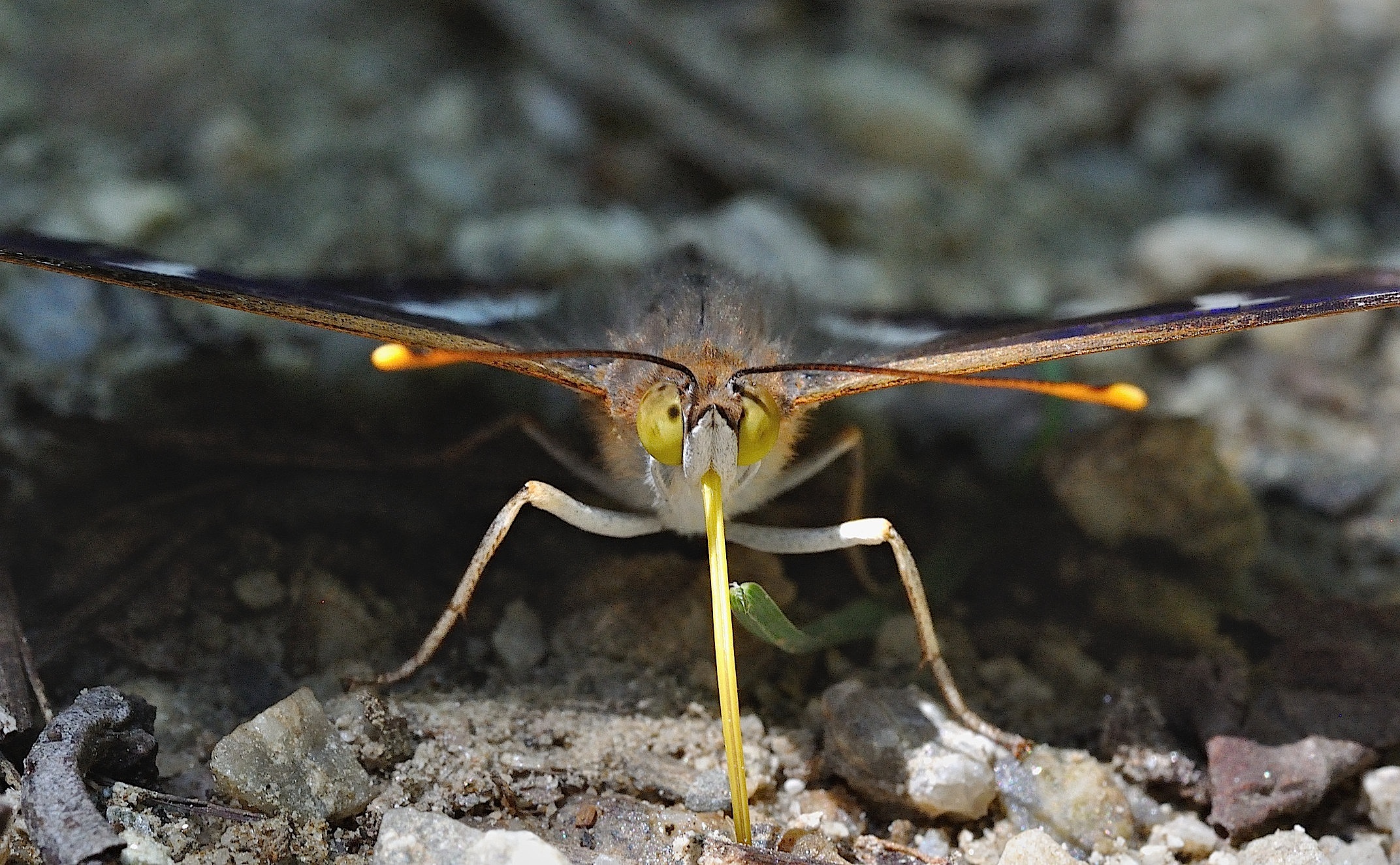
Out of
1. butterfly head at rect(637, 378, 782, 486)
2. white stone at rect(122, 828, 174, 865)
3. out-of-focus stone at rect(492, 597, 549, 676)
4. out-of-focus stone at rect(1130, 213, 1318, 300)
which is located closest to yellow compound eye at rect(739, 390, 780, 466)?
butterfly head at rect(637, 378, 782, 486)

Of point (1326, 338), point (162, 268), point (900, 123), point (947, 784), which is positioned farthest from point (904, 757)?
point (900, 123)

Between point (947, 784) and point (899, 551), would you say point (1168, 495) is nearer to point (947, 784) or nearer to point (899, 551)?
point (899, 551)

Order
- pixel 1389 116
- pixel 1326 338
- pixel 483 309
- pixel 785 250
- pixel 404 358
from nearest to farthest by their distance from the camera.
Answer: pixel 404 358 < pixel 483 309 < pixel 1326 338 < pixel 785 250 < pixel 1389 116

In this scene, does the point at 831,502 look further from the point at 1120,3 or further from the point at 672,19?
the point at 1120,3

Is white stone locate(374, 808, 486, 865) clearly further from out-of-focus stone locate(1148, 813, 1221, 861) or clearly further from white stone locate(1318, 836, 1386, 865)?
white stone locate(1318, 836, 1386, 865)

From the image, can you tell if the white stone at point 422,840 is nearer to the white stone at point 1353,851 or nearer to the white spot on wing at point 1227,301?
the white stone at point 1353,851

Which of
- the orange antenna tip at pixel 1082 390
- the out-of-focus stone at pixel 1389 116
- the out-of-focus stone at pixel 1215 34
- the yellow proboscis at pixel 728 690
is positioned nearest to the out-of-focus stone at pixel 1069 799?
the yellow proboscis at pixel 728 690
